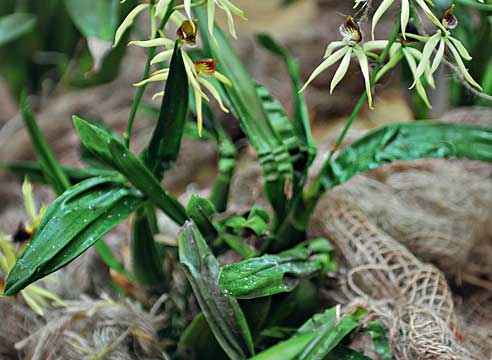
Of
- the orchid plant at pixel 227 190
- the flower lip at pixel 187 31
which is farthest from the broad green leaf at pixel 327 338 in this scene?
the flower lip at pixel 187 31

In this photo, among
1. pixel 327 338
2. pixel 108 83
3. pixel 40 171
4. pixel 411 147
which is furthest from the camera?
pixel 108 83

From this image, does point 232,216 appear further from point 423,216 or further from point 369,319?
point 423,216

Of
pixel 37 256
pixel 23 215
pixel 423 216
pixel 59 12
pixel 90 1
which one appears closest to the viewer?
pixel 37 256

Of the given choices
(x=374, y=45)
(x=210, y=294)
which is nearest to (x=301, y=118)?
(x=374, y=45)

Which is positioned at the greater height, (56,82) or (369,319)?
(56,82)

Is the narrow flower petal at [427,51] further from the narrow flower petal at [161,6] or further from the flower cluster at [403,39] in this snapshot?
the narrow flower petal at [161,6]

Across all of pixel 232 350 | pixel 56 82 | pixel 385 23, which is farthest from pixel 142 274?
pixel 385 23

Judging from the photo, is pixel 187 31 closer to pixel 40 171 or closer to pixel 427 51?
pixel 427 51
